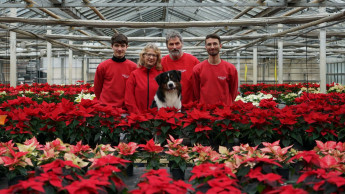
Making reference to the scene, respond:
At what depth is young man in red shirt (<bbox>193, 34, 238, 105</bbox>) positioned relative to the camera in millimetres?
4207

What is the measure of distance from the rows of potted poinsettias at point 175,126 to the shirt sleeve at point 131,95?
42cm

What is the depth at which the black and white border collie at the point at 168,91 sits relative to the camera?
3.76 m

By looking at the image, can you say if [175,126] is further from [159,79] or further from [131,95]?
[131,95]

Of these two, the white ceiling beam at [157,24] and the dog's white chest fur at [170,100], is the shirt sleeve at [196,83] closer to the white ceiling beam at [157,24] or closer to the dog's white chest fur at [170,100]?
the dog's white chest fur at [170,100]

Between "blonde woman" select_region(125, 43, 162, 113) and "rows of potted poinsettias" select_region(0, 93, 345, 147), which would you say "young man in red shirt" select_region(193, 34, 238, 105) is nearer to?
"blonde woman" select_region(125, 43, 162, 113)

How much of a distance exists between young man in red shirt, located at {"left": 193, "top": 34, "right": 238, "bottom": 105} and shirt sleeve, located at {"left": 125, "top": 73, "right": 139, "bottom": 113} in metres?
0.76

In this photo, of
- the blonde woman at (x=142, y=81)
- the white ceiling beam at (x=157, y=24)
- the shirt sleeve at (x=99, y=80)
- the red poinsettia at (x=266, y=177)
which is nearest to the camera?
the red poinsettia at (x=266, y=177)

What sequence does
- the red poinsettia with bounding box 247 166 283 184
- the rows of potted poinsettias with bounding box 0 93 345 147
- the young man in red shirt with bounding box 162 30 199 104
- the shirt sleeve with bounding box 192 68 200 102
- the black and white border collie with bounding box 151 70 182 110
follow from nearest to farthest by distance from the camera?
1. the red poinsettia with bounding box 247 166 283 184
2. the rows of potted poinsettias with bounding box 0 93 345 147
3. the black and white border collie with bounding box 151 70 182 110
4. the young man in red shirt with bounding box 162 30 199 104
5. the shirt sleeve with bounding box 192 68 200 102

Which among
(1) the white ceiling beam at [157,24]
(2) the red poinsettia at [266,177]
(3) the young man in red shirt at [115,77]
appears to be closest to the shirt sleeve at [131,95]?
(3) the young man in red shirt at [115,77]

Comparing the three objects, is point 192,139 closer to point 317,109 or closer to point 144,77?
point 144,77

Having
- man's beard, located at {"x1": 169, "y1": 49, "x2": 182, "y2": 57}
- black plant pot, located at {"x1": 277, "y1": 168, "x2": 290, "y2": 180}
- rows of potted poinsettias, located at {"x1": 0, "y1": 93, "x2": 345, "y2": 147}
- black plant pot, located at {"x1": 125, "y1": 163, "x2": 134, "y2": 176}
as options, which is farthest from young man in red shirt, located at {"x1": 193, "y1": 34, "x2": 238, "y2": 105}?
black plant pot, located at {"x1": 277, "y1": 168, "x2": 290, "y2": 180}

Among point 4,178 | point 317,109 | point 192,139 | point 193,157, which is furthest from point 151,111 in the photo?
point 317,109

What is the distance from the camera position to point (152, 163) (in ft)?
8.76

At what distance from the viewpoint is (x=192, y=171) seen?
205 centimetres
